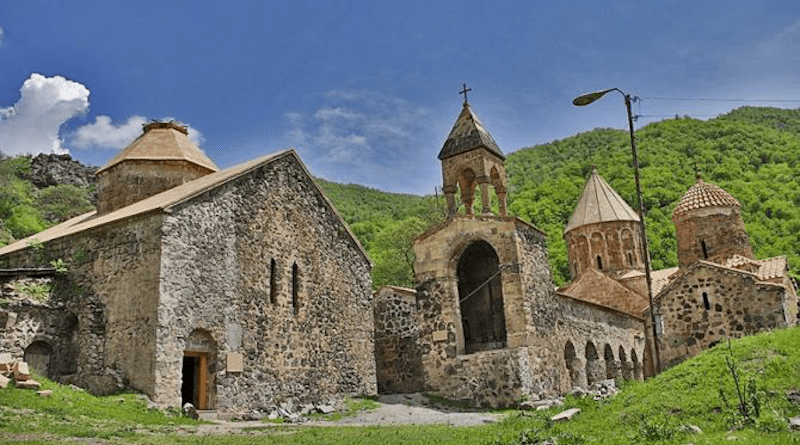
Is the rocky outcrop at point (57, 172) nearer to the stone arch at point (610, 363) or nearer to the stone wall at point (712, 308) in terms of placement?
the stone arch at point (610, 363)

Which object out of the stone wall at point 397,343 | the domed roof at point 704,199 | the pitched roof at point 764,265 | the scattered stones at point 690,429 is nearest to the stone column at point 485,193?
the stone wall at point 397,343

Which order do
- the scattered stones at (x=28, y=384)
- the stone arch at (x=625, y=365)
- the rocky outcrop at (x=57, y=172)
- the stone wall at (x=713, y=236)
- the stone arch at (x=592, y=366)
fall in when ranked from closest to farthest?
1. the scattered stones at (x=28, y=384)
2. the stone arch at (x=592, y=366)
3. the stone arch at (x=625, y=365)
4. the stone wall at (x=713, y=236)
5. the rocky outcrop at (x=57, y=172)

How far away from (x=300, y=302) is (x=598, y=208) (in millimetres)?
18524

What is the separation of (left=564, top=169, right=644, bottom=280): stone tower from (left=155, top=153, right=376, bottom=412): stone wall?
570 inches

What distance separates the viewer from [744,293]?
21.2 m

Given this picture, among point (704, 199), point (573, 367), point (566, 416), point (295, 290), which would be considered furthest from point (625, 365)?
point (566, 416)

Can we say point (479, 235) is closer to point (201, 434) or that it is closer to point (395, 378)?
point (395, 378)

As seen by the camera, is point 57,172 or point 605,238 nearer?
point 605,238

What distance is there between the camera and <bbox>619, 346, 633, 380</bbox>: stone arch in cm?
2329

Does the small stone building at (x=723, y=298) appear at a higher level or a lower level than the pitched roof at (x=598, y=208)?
lower

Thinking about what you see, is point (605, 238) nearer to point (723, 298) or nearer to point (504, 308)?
point (723, 298)

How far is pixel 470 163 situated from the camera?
1852cm

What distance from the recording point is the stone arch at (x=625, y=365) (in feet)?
76.4

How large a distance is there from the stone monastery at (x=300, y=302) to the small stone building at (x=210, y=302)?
0.15ft
